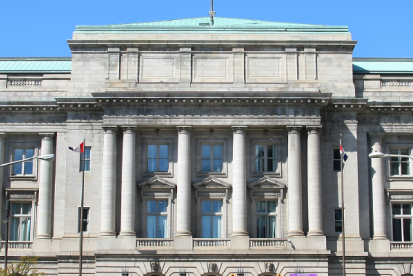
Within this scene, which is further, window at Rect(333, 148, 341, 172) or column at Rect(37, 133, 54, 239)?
window at Rect(333, 148, 341, 172)

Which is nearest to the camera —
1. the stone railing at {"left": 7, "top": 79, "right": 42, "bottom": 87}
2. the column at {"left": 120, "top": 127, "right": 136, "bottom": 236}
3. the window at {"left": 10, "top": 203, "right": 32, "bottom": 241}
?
A: the column at {"left": 120, "top": 127, "right": 136, "bottom": 236}

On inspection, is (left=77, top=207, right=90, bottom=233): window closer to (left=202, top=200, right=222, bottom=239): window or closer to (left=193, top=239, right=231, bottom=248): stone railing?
(left=193, top=239, right=231, bottom=248): stone railing

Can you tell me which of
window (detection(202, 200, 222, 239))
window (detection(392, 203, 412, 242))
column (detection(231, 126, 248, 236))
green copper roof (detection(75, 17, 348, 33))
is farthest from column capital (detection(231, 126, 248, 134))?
window (detection(392, 203, 412, 242))

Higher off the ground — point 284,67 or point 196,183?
point 284,67

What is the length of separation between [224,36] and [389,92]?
43.7ft

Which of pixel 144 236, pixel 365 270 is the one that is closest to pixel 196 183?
pixel 144 236

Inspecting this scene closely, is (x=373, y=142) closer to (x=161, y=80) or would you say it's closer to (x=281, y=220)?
(x=281, y=220)

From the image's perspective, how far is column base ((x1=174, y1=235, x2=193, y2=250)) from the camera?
53.1 m

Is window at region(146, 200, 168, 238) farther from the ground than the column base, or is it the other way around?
window at region(146, 200, 168, 238)

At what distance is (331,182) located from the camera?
183 feet

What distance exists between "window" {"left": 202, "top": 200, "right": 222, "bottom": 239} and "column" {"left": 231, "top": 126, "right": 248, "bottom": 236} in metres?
1.71

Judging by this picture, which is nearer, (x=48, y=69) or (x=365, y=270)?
(x=365, y=270)

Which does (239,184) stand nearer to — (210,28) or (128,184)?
(128,184)

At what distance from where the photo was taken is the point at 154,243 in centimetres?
5338
